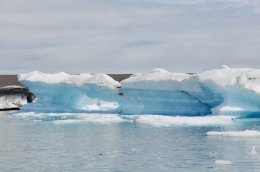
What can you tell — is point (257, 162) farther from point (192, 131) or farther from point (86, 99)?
point (86, 99)

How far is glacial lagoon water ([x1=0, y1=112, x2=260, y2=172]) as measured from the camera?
12125 mm

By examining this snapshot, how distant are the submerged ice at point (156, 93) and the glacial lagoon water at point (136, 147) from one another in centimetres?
116

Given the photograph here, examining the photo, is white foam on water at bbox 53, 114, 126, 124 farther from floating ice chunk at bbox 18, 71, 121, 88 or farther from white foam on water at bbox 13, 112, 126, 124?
floating ice chunk at bbox 18, 71, 121, 88

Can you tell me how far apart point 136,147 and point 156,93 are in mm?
11583

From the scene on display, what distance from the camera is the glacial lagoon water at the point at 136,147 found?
1212 centimetres

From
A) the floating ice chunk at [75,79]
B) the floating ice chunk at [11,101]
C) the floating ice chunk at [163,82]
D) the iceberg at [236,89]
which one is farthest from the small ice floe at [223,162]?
the floating ice chunk at [11,101]

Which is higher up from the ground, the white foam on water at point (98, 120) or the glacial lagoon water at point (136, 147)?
the white foam on water at point (98, 120)

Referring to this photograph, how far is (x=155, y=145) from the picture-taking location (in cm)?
1588

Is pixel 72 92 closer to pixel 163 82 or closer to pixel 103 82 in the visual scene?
pixel 103 82

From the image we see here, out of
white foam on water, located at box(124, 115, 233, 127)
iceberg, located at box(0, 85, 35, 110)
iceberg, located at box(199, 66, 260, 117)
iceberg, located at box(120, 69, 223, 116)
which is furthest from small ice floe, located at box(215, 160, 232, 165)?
iceberg, located at box(0, 85, 35, 110)

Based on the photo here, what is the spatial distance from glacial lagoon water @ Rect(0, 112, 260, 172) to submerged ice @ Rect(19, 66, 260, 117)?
1.16 meters

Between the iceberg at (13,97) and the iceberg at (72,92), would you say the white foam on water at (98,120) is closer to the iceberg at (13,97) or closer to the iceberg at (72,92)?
the iceberg at (72,92)

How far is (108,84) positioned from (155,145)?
13.2m

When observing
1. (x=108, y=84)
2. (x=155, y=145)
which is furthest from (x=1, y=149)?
(x=108, y=84)
